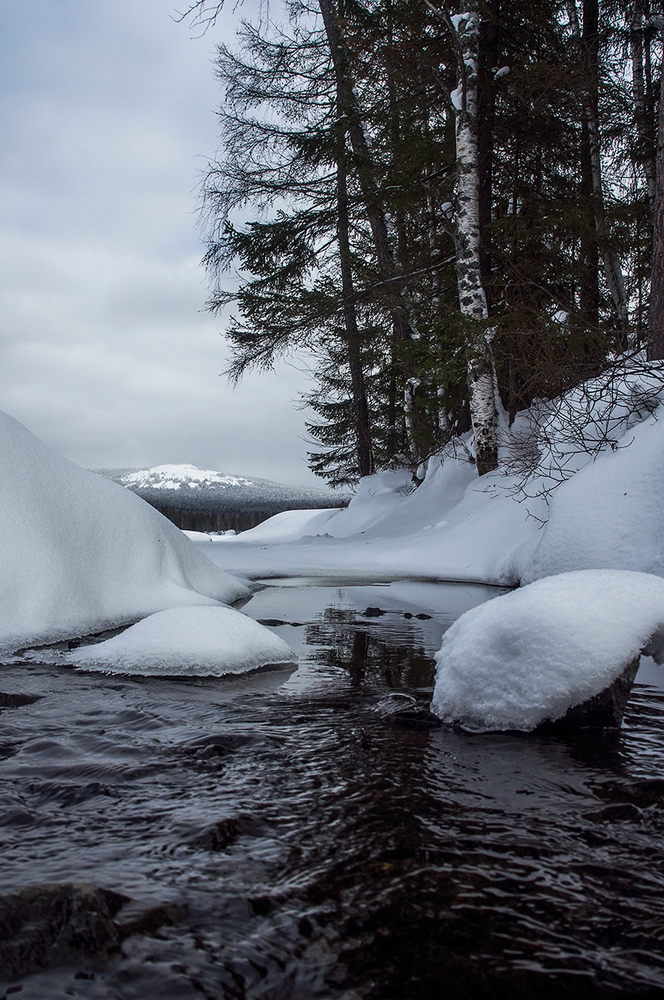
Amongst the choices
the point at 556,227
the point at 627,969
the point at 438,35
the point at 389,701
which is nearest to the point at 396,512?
the point at 556,227

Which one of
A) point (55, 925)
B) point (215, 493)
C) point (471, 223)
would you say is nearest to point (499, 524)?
point (471, 223)

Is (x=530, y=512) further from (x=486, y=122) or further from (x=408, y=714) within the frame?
(x=486, y=122)

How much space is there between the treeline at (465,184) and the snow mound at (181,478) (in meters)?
32.4

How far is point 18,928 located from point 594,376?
19.7ft

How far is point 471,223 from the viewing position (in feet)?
32.4

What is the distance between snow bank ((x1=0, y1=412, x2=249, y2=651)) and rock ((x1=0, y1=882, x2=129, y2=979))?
2739mm

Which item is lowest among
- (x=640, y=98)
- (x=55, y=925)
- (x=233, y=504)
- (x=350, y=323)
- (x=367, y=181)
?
(x=55, y=925)

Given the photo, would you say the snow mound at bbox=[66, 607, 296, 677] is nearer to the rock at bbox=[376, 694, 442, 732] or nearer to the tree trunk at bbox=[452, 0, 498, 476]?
the rock at bbox=[376, 694, 442, 732]

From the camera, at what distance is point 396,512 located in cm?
1239

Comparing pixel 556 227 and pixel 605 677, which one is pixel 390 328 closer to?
pixel 556 227

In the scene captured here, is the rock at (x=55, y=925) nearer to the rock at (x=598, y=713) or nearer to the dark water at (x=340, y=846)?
the dark water at (x=340, y=846)

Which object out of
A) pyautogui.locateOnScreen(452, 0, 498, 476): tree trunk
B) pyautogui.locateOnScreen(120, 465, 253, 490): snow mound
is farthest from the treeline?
pyautogui.locateOnScreen(120, 465, 253, 490): snow mound

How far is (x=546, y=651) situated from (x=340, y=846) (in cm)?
122

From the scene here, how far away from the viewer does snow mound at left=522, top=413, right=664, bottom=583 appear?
4.82m
